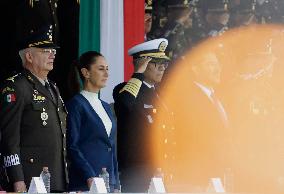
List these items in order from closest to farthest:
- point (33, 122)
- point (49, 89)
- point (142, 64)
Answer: point (33, 122) < point (49, 89) < point (142, 64)

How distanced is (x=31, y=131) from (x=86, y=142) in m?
0.51

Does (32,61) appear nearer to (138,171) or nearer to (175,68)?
(138,171)

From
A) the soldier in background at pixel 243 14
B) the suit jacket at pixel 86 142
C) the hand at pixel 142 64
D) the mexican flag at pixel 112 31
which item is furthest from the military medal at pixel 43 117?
the soldier in background at pixel 243 14

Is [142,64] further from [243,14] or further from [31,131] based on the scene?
[243,14]

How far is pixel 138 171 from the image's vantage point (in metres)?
7.05

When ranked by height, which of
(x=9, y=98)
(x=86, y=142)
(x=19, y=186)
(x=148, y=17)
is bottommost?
(x=19, y=186)

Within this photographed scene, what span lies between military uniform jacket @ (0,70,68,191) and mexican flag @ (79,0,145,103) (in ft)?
6.08

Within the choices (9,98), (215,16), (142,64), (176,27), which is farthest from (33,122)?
(215,16)

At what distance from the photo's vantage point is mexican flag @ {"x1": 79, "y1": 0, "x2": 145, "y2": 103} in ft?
27.7

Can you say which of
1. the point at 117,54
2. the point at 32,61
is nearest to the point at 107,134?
the point at 32,61

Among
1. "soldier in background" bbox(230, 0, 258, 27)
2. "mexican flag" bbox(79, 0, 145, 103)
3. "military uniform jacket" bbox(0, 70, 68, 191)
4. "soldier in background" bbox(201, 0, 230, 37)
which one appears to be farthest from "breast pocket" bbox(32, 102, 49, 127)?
"soldier in background" bbox(230, 0, 258, 27)

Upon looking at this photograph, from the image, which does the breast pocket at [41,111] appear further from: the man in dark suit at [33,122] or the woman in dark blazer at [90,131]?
the woman in dark blazer at [90,131]

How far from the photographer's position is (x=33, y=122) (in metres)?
6.42

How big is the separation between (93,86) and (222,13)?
350 centimetres
